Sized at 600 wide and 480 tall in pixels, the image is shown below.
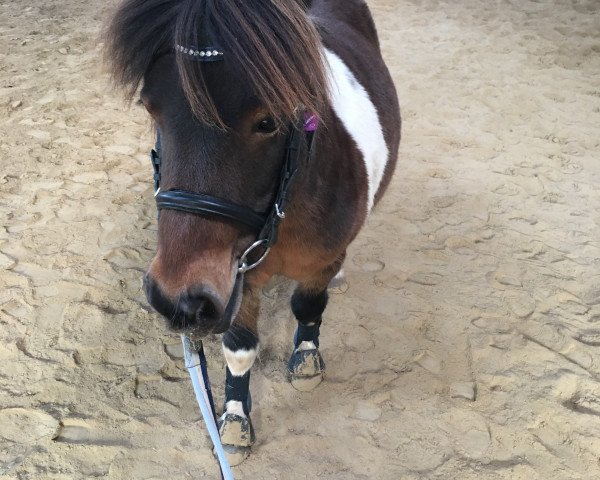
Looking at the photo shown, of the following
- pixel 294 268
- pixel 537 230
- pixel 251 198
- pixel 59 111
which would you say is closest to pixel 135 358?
pixel 294 268

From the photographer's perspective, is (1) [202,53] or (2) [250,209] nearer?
(1) [202,53]

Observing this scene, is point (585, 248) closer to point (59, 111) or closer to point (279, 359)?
point (279, 359)

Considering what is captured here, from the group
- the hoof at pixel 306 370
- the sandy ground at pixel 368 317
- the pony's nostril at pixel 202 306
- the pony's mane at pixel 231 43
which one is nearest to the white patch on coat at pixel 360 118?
the pony's mane at pixel 231 43

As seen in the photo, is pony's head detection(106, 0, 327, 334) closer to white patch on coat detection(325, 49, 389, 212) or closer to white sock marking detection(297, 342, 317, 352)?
white patch on coat detection(325, 49, 389, 212)

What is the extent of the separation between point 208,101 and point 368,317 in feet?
5.89

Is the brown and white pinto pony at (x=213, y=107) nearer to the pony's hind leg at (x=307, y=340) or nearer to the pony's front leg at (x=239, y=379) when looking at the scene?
the pony's front leg at (x=239, y=379)

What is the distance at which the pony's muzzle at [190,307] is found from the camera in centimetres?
116

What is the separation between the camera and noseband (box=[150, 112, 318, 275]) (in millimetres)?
1167

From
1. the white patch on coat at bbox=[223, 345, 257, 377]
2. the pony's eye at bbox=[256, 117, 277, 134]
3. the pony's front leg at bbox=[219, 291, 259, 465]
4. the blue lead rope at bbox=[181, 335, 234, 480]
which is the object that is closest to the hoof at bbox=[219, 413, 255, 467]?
the pony's front leg at bbox=[219, 291, 259, 465]

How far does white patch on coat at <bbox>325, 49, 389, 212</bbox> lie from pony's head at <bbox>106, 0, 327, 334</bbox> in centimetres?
66

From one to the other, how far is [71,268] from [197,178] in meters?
1.95

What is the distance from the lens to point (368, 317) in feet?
8.68

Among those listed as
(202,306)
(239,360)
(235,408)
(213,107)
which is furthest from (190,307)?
(235,408)

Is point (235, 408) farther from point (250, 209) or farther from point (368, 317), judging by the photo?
point (250, 209)
